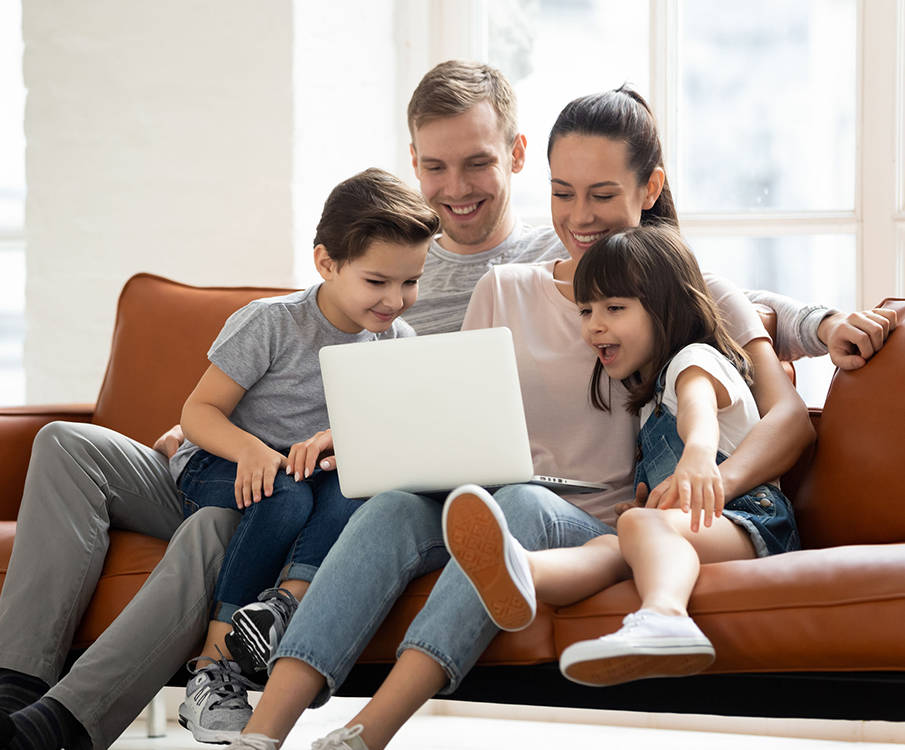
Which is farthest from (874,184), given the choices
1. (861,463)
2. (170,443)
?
(170,443)

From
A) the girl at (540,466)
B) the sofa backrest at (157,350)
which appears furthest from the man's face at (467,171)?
the sofa backrest at (157,350)

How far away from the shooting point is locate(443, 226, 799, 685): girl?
1.24 meters

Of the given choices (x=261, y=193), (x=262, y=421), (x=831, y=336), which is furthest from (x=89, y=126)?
(x=831, y=336)

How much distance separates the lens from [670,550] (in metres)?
1.38

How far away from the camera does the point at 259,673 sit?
1548mm

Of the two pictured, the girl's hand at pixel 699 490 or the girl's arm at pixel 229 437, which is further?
the girl's arm at pixel 229 437

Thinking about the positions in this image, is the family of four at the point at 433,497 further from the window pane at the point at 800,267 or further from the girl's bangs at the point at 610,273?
the window pane at the point at 800,267

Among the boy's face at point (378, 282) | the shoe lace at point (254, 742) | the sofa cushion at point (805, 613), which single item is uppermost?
the boy's face at point (378, 282)

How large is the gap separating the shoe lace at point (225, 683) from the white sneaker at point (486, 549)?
44 cm

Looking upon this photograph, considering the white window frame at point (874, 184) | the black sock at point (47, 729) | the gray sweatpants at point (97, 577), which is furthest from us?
the white window frame at point (874, 184)

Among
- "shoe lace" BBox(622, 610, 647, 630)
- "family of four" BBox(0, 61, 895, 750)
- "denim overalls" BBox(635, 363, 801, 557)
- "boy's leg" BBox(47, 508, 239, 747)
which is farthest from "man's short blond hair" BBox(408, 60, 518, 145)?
"shoe lace" BBox(622, 610, 647, 630)

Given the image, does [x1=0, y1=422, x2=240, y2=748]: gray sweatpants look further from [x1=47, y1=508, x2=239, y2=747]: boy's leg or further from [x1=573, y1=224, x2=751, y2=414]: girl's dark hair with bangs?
[x1=573, y1=224, x2=751, y2=414]: girl's dark hair with bangs

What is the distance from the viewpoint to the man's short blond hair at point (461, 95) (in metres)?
2.12

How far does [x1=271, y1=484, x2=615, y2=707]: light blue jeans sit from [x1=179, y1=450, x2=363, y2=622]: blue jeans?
0.51 ft
